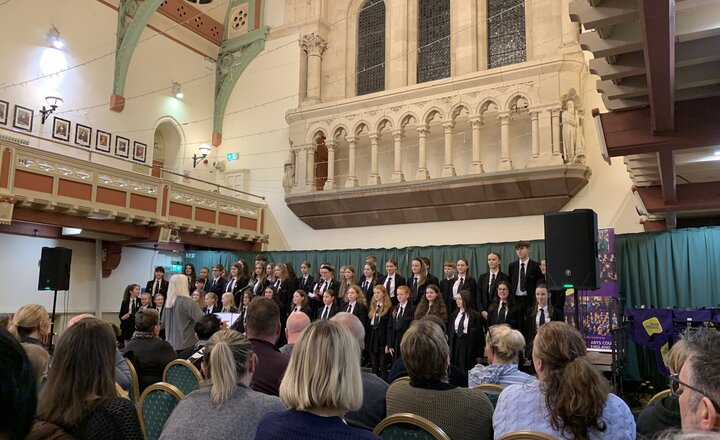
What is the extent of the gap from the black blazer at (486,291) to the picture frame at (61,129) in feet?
25.3

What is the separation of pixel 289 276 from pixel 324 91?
526 centimetres

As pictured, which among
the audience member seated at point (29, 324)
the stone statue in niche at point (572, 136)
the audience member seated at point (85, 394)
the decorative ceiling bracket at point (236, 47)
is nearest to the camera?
the audience member seated at point (85, 394)

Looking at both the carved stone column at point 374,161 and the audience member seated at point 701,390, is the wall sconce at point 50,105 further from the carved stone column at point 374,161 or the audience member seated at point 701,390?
the audience member seated at point 701,390

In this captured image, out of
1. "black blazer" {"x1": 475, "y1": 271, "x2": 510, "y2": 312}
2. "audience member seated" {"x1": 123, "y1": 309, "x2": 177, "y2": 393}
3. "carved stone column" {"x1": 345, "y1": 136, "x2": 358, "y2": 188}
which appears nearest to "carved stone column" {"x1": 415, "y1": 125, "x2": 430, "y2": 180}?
"carved stone column" {"x1": 345, "y1": 136, "x2": 358, "y2": 188}

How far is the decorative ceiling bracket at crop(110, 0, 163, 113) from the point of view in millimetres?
10812

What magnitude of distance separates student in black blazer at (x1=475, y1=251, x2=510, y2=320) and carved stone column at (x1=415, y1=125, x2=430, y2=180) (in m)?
3.38

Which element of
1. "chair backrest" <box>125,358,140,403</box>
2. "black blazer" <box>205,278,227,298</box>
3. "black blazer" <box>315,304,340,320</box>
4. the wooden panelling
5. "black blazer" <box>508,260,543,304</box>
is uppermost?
the wooden panelling

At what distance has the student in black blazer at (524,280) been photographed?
270 inches

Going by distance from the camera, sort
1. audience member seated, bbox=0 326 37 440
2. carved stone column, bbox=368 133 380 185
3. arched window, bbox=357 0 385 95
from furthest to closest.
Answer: arched window, bbox=357 0 385 95
carved stone column, bbox=368 133 380 185
audience member seated, bbox=0 326 37 440

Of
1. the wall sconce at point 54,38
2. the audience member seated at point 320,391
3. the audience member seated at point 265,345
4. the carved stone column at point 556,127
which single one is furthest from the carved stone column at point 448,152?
the audience member seated at point 320,391

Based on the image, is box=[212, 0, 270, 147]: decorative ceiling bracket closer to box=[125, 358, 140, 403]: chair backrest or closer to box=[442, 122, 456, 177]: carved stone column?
box=[442, 122, 456, 177]: carved stone column

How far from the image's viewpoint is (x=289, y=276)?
28.3 ft

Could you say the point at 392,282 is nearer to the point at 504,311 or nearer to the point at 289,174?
the point at 504,311

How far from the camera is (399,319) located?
6.83m
